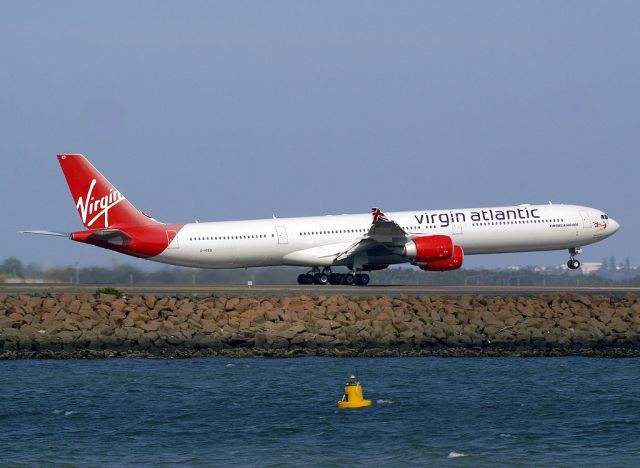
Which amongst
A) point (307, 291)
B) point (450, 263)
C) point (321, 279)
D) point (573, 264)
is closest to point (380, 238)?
point (450, 263)

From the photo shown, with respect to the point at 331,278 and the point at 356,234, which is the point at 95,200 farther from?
the point at 356,234

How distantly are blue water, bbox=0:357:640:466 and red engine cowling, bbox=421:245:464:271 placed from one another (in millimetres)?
19839

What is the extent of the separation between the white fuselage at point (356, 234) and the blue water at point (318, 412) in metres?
19.5

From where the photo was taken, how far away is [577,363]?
142 ft

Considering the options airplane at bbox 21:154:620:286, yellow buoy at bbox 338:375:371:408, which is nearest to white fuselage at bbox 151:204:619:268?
airplane at bbox 21:154:620:286

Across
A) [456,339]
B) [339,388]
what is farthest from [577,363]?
[339,388]

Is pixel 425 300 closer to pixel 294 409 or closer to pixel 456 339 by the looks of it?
pixel 456 339

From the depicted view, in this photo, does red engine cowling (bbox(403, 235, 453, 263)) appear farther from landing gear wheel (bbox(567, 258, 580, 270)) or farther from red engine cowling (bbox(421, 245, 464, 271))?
landing gear wheel (bbox(567, 258, 580, 270))

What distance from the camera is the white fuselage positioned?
63406 millimetres

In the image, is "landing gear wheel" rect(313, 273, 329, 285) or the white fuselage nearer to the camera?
the white fuselage

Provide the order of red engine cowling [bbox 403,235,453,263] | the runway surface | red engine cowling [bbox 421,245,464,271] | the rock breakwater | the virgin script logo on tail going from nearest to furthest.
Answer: the rock breakwater → the runway surface → the virgin script logo on tail → red engine cowling [bbox 403,235,453,263] → red engine cowling [bbox 421,245,464,271]

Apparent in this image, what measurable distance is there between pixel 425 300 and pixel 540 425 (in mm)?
19966

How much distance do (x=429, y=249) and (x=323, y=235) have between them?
5911mm

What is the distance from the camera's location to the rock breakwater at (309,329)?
152ft
